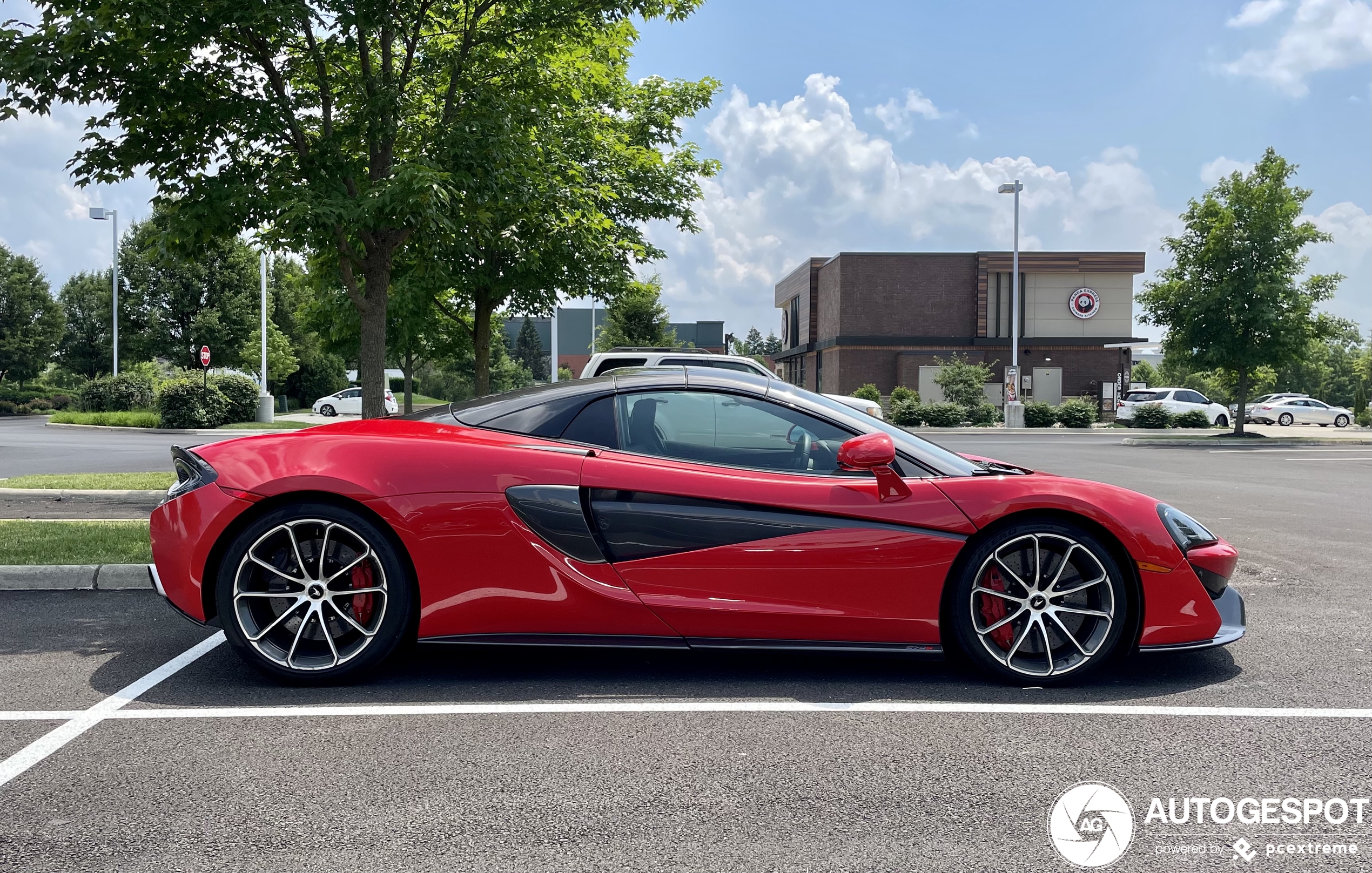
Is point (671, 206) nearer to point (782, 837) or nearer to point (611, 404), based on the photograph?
point (611, 404)

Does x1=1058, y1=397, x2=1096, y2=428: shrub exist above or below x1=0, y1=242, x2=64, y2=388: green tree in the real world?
below

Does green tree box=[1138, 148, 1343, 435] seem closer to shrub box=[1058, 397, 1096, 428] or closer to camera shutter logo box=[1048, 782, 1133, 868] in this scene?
shrub box=[1058, 397, 1096, 428]

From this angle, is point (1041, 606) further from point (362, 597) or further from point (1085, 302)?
point (1085, 302)

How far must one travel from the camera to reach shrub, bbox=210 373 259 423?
28.6m

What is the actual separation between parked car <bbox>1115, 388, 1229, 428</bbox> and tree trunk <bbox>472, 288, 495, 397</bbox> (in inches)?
1208

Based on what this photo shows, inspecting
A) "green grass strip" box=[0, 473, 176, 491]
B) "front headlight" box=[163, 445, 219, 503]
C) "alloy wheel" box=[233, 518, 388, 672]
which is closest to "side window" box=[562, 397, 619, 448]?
"alloy wheel" box=[233, 518, 388, 672]

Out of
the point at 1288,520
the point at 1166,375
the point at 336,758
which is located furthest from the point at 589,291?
the point at 1166,375

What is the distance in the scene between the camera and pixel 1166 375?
71.8m

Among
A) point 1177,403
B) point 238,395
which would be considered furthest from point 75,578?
point 1177,403

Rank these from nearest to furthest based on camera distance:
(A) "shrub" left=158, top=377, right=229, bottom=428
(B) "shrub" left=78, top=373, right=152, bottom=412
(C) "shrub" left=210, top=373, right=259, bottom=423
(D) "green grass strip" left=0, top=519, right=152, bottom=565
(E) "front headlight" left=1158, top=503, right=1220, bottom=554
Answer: (E) "front headlight" left=1158, top=503, right=1220, bottom=554
(D) "green grass strip" left=0, top=519, right=152, bottom=565
(A) "shrub" left=158, top=377, right=229, bottom=428
(C) "shrub" left=210, top=373, right=259, bottom=423
(B) "shrub" left=78, top=373, right=152, bottom=412

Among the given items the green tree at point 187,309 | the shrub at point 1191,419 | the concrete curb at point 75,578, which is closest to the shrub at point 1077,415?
the shrub at point 1191,419

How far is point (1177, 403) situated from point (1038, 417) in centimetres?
→ 820

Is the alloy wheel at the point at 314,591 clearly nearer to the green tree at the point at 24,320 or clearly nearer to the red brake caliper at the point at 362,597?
the red brake caliper at the point at 362,597

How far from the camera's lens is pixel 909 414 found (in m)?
36.9
